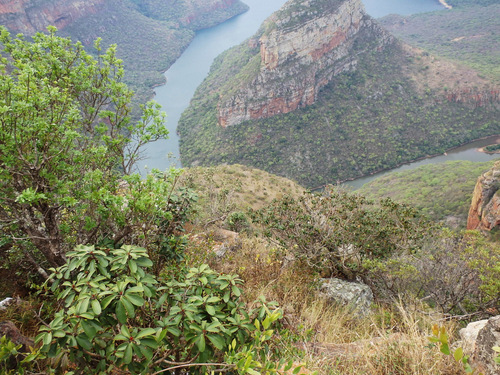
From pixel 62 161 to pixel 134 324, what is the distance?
1.97m

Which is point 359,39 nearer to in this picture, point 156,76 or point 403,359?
point 156,76

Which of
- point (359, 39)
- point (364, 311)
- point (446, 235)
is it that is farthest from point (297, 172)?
point (364, 311)

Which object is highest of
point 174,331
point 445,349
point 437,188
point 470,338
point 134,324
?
point 174,331

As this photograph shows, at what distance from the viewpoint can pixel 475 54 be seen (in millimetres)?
71375

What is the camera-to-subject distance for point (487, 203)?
23719mm

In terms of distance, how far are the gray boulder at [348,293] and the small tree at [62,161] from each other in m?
3.50

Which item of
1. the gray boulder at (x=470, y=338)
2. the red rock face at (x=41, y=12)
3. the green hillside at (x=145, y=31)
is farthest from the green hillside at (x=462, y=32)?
the red rock face at (x=41, y=12)

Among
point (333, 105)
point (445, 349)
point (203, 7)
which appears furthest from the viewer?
point (203, 7)

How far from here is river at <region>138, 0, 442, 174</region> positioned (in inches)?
2461

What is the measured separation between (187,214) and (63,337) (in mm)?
2274

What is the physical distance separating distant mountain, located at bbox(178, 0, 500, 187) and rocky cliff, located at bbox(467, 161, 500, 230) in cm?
2590

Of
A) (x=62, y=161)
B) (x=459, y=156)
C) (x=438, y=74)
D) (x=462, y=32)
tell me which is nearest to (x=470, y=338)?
(x=62, y=161)

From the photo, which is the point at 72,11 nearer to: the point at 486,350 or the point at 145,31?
the point at 145,31

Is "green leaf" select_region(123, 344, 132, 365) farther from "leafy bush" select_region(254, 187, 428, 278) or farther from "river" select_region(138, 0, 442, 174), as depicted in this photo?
"river" select_region(138, 0, 442, 174)
